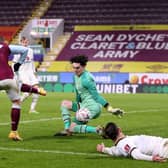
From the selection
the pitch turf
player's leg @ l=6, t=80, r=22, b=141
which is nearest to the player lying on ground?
the pitch turf

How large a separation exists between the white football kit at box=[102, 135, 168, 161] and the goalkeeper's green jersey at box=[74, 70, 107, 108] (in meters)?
2.71

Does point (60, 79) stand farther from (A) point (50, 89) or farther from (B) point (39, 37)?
(B) point (39, 37)

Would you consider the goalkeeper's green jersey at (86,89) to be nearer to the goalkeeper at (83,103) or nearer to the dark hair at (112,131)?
the goalkeeper at (83,103)

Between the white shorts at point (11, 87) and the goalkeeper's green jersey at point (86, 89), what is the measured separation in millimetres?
1154

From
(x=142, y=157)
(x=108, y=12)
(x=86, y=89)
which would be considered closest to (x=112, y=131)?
(x=142, y=157)

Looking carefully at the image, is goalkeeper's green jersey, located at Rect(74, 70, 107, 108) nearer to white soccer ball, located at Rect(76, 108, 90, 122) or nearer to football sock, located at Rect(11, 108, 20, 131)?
white soccer ball, located at Rect(76, 108, 90, 122)

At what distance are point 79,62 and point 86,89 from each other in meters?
0.56

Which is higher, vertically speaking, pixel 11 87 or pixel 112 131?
pixel 11 87

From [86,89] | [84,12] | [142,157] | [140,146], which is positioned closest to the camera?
[142,157]

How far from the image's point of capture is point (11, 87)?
1212 centimetres

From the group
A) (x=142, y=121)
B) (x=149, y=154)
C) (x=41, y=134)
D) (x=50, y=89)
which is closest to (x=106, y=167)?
(x=149, y=154)

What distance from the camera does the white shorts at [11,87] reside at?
12031 millimetres

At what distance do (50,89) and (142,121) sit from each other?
23000 mm

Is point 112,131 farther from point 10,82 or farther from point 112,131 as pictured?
point 10,82
